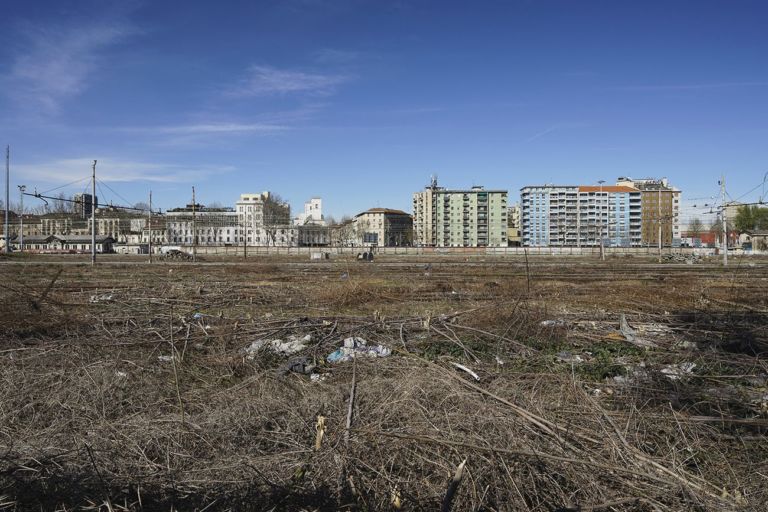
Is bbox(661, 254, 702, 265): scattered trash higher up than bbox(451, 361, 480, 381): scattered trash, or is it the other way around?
bbox(661, 254, 702, 265): scattered trash

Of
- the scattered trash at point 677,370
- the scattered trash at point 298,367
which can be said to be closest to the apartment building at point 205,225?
the scattered trash at point 298,367

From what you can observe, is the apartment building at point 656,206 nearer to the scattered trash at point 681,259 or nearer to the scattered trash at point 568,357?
the scattered trash at point 681,259

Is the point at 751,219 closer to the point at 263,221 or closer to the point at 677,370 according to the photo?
the point at 263,221

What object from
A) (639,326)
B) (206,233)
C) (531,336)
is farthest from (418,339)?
(206,233)

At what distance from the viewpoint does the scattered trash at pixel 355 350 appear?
7.93 meters

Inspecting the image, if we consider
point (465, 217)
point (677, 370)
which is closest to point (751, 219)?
point (465, 217)

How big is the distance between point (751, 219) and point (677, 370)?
14363 centimetres

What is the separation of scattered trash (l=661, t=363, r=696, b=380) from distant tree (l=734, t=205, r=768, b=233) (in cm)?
13329

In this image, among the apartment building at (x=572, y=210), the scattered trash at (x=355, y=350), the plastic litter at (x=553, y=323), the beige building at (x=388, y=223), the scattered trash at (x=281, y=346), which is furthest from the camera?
the beige building at (x=388, y=223)

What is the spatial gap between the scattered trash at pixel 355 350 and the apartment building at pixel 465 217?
515ft

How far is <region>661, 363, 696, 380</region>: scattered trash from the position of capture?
687cm

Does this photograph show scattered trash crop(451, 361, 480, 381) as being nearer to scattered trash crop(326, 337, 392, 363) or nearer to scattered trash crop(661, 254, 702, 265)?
scattered trash crop(326, 337, 392, 363)

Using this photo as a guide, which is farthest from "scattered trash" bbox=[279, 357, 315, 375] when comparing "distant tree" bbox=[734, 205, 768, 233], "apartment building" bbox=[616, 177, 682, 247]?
"apartment building" bbox=[616, 177, 682, 247]

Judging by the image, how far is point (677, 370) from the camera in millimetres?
7168
